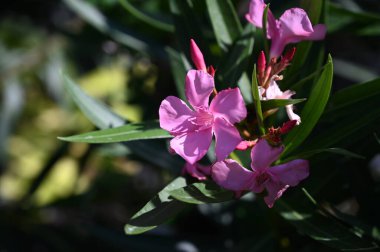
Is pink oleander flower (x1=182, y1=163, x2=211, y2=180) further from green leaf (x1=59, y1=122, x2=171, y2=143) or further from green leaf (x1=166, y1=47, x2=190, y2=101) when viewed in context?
green leaf (x1=166, y1=47, x2=190, y2=101)

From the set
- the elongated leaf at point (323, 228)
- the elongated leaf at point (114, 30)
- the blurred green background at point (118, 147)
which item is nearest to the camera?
the elongated leaf at point (323, 228)

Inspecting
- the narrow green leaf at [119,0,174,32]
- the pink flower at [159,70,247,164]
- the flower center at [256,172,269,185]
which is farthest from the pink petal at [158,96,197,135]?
the narrow green leaf at [119,0,174,32]

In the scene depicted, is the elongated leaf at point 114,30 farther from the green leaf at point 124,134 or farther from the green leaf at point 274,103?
the green leaf at point 274,103

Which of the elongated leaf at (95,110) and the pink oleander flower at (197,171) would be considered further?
the elongated leaf at (95,110)

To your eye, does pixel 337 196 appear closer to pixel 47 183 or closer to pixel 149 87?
pixel 149 87

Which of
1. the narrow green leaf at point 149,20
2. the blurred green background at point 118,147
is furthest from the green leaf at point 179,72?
the narrow green leaf at point 149,20

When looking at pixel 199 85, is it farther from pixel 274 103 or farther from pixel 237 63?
pixel 237 63
